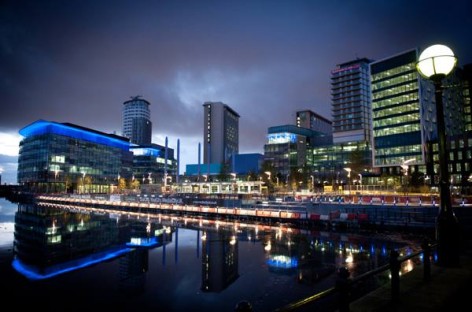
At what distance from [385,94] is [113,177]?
5134 inches

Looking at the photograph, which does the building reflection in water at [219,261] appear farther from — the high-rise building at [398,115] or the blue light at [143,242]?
the high-rise building at [398,115]

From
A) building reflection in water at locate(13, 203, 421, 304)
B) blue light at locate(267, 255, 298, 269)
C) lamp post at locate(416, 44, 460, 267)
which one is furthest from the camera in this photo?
blue light at locate(267, 255, 298, 269)

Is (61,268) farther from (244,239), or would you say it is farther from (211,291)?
(244,239)

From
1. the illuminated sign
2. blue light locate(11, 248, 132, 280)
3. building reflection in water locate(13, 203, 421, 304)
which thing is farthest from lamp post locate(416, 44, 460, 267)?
the illuminated sign

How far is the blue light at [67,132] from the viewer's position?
12330 cm

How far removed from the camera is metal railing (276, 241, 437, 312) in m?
4.25

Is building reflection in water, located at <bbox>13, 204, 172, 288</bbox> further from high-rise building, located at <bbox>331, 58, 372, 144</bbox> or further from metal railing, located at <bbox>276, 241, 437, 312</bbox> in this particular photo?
high-rise building, located at <bbox>331, 58, 372, 144</bbox>

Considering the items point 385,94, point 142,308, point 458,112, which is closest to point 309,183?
point 385,94

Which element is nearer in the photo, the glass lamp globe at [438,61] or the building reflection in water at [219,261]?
the glass lamp globe at [438,61]

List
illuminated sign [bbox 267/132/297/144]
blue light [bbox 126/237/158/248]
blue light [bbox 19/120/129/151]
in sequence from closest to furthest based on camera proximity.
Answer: blue light [bbox 126/237/158/248]
blue light [bbox 19/120/129/151]
illuminated sign [bbox 267/132/297/144]

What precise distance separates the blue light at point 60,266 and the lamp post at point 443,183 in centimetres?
1937

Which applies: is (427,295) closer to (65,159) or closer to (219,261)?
(219,261)

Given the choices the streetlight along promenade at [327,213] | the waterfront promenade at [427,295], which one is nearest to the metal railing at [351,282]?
the waterfront promenade at [427,295]

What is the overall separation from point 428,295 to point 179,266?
48.6 ft
